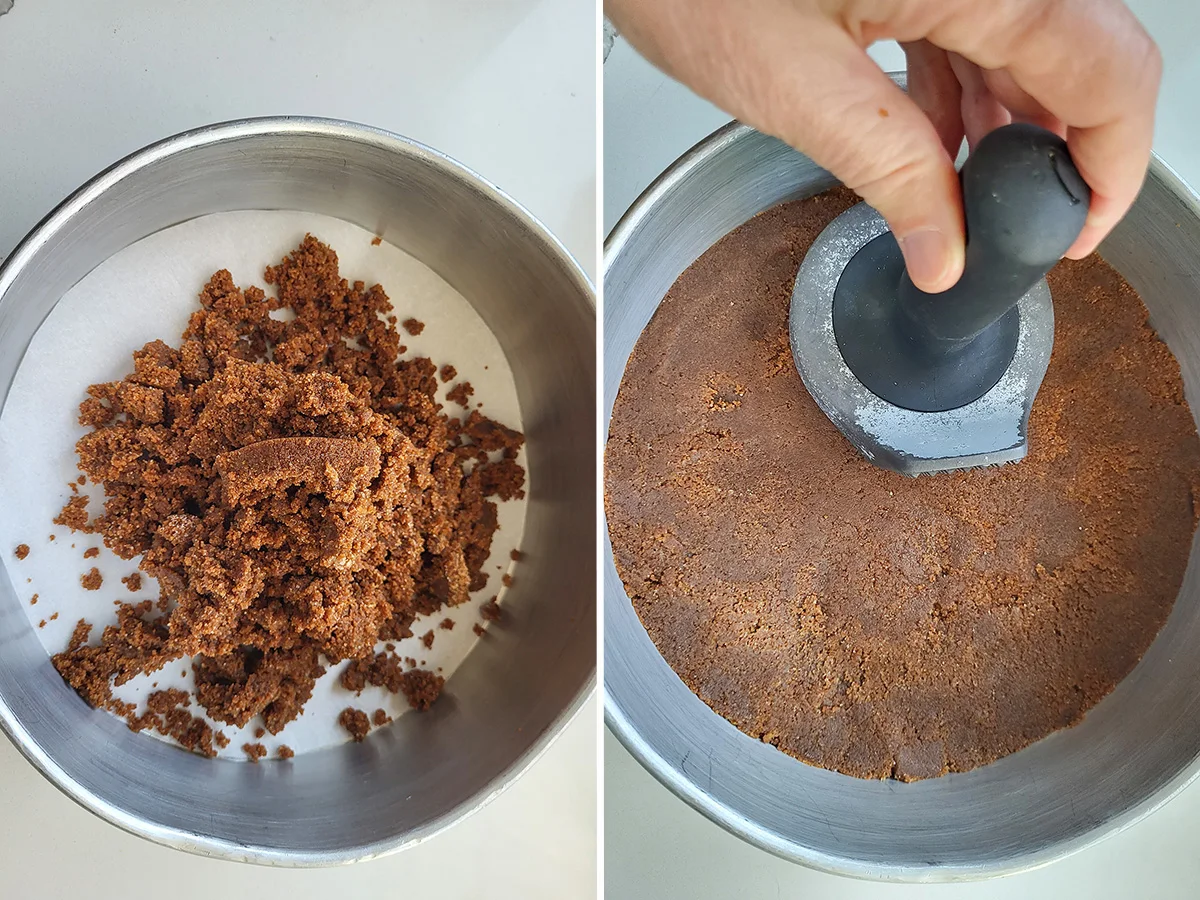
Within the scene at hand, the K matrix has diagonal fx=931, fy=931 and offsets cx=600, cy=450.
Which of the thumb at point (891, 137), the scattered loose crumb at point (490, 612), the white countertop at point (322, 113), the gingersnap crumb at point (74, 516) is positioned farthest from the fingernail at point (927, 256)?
the gingersnap crumb at point (74, 516)

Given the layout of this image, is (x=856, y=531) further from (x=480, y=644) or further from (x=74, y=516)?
(x=74, y=516)

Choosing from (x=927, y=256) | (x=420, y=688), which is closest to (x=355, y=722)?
(x=420, y=688)

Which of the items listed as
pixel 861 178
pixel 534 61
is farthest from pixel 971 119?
pixel 534 61

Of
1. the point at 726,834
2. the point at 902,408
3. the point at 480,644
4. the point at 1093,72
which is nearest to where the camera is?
the point at 1093,72

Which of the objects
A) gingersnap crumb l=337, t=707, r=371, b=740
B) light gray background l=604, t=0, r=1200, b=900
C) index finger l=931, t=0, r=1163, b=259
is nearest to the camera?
index finger l=931, t=0, r=1163, b=259

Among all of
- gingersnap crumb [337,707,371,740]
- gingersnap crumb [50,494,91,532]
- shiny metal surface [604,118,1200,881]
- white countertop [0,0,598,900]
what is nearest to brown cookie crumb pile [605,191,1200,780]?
shiny metal surface [604,118,1200,881]

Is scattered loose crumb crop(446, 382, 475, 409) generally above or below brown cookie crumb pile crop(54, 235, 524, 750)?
above

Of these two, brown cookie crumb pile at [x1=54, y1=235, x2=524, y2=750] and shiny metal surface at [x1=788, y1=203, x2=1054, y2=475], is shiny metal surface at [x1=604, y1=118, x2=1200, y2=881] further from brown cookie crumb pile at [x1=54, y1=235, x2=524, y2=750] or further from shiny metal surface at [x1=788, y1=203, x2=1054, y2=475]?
brown cookie crumb pile at [x1=54, y1=235, x2=524, y2=750]

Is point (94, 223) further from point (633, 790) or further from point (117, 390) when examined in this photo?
point (633, 790)
